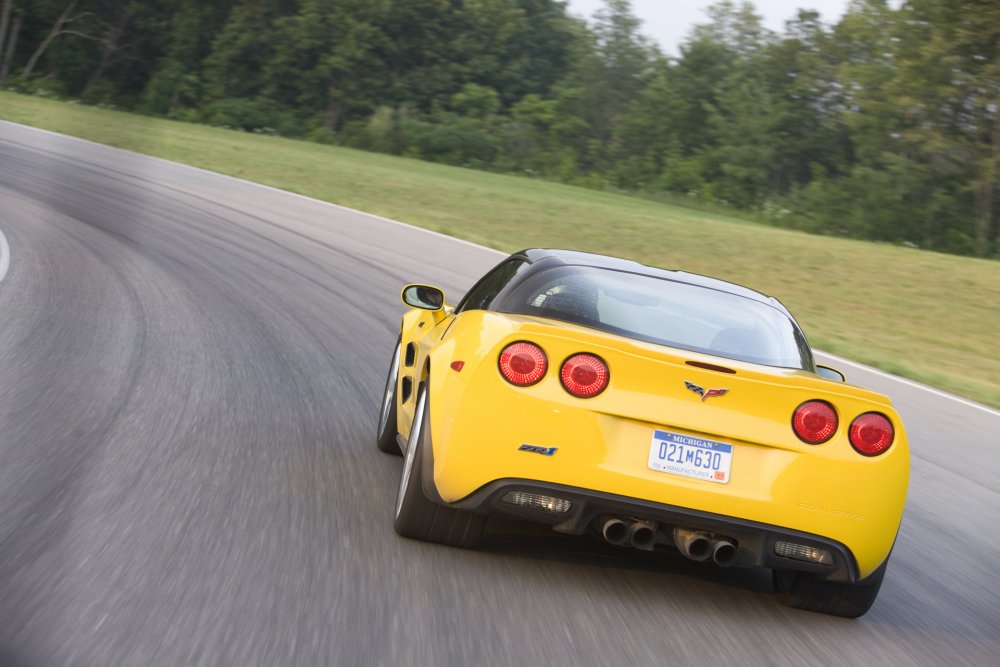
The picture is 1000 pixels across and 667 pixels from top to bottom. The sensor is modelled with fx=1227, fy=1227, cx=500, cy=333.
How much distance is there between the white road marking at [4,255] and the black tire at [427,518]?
25.6 feet

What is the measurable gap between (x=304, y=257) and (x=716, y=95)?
51580mm

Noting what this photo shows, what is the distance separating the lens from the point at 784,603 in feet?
15.9

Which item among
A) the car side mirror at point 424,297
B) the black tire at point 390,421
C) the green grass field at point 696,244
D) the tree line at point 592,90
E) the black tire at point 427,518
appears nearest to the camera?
the black tire at point 427,518

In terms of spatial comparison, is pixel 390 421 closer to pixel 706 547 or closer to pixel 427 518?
pixel 427 518

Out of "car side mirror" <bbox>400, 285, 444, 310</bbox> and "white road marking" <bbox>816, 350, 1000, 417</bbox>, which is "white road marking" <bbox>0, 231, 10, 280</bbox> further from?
"white road marking" <bbox>816, 350, 1000, 417</bbox>

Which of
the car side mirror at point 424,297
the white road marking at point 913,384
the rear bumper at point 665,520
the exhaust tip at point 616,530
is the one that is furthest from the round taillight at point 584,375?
the white road marking at point 913,384

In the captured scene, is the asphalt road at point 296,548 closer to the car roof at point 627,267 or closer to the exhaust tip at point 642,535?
the exhaust tip at point 642,535

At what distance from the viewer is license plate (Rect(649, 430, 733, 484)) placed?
4362mm

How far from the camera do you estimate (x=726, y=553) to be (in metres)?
4.47

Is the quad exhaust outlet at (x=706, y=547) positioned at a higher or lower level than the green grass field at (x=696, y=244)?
higher

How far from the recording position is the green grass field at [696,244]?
17219mm

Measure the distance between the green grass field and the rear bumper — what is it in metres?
7.97

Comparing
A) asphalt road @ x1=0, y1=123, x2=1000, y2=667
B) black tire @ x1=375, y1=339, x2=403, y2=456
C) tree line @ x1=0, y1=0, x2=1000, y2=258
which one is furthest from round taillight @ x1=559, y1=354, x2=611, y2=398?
tree line @ x1=0, y1=0, x2=1000, y2=258

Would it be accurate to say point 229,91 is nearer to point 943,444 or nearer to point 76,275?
point 76,275
